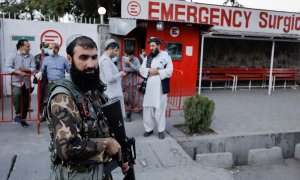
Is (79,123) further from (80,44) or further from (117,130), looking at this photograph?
(80,44)

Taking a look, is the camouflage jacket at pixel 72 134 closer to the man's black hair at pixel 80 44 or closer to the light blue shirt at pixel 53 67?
the man's black hair at pixel 80 44

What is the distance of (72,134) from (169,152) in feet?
10.9

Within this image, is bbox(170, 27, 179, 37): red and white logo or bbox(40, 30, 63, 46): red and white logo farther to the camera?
bbox(170, 27, 179, 37): red and white logo

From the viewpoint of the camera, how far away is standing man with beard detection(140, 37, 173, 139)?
5.25 meters

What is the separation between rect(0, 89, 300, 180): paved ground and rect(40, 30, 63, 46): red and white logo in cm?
204

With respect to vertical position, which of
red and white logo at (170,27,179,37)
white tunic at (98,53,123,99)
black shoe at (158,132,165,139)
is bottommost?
black shoe at (158,132,165,139)

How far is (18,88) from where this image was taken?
560 centimetres

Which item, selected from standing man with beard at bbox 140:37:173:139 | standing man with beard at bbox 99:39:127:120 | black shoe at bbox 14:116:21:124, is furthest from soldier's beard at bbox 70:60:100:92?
black shoe at bbox 14:116:21:124

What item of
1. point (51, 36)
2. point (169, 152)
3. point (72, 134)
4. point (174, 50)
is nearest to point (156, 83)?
point (169, 152)

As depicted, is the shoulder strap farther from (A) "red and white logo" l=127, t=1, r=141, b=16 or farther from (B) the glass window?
(A) "red and white logo" l=127, t=1, r=141, b=16

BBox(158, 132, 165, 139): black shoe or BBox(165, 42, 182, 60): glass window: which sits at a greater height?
BBox(165, 42, 182, 60): glass window

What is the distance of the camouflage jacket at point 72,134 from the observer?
1662 mm

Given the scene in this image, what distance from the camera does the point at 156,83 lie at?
5.28 meters

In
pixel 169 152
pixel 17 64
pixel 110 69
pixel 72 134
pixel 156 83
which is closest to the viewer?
pixel 72 134
